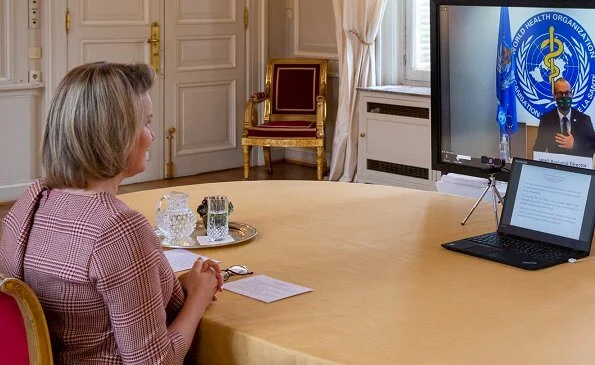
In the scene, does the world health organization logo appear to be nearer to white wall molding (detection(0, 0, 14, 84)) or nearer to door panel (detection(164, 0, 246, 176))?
white wall molding (detection(0, 0, 14, 84))

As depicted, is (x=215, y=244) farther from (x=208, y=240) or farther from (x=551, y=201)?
(x=551, y=201)

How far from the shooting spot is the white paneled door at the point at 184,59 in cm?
723

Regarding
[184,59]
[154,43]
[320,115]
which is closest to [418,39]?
[320,115]

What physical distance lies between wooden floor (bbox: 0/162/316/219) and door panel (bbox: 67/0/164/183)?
0.11 metres

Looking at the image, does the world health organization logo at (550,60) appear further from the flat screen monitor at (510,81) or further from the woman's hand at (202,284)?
the woman's hand at (202,284)

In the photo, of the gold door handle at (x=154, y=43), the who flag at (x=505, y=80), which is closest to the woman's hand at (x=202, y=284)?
the who flag at (x=505, y=80)

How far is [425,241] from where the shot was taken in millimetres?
2672

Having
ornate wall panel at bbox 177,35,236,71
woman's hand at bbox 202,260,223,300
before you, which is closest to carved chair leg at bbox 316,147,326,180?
ornate wall panel at bbox 177,35,236,71

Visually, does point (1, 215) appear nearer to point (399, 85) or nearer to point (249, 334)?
point (399, 85)

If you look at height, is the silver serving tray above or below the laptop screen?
below

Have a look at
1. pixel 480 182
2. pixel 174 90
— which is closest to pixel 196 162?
pixel 174 90

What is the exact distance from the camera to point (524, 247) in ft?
8.49

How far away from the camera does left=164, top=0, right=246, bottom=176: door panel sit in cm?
773

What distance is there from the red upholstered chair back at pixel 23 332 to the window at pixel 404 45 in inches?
227
